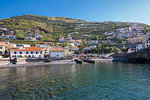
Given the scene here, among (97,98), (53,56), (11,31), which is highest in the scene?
(11,31)

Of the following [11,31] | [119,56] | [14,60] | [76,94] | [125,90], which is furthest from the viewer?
[11,31]

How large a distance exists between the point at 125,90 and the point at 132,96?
2767 millimetres

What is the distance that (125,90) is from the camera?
21016 millimetres

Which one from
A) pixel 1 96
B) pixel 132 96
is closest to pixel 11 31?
pixel 1 96

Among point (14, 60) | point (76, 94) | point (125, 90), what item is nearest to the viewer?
point (76, 94)

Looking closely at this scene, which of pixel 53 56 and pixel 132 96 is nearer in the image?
pixel 132 96

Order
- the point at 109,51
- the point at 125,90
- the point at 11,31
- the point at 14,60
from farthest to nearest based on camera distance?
the point at 11,31, the point at 109,51, the point at 14,60, the point at 125,90

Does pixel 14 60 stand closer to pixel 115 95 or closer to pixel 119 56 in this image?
pixel 115 95

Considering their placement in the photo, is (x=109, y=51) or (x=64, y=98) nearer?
(x=64, y=98)

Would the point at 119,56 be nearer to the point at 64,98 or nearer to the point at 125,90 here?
the point at 125,90

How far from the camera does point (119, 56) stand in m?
86.9

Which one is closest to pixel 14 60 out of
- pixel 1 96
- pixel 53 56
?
pixel 53 56

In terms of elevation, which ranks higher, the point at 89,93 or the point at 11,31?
the point at 11,31

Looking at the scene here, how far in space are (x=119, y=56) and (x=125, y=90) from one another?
6976 cm
